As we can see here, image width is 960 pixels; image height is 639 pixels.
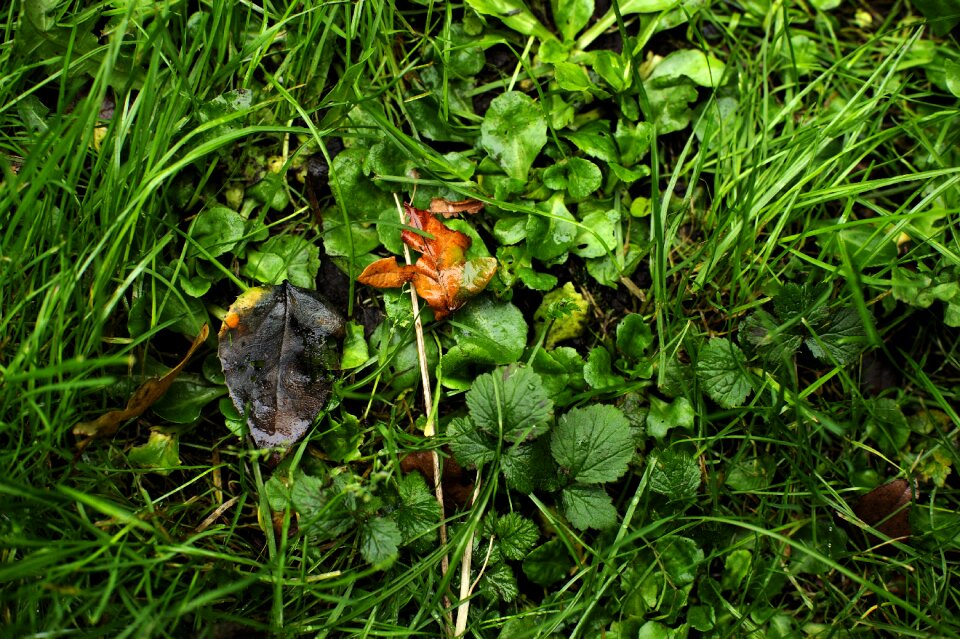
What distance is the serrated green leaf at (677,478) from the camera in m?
1.76

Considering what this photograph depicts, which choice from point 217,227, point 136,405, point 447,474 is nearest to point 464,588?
point 447,474

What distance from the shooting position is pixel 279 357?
1.77 m

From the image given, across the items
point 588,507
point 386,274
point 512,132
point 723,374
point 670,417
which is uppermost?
point 512,132

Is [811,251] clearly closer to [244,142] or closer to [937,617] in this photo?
[937,617]

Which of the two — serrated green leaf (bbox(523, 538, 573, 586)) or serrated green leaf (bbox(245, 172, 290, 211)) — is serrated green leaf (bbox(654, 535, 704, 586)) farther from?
serrated green leaf (bbox(245, 172, 290, 211))

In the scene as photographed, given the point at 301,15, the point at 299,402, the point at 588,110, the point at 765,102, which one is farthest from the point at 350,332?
the point at 765,102

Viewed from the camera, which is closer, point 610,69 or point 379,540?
point 379,540

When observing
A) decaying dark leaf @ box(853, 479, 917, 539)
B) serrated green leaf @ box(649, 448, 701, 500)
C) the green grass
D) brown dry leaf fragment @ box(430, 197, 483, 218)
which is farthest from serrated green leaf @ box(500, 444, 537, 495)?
decaying dark leaf @ box(853, 479, 917, 539)

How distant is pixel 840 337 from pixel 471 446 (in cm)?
107

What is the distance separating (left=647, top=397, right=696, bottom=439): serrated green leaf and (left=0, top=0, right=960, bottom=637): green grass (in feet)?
0.06

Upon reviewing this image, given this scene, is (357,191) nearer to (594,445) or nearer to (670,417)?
(594,445)

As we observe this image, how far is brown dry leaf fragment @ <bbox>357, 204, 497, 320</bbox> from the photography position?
5.97 ft

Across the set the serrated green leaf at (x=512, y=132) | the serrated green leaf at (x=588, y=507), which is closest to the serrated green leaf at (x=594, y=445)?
the serrated green leaf at (x=588, y=507)

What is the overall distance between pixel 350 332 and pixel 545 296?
57cm
